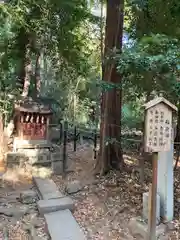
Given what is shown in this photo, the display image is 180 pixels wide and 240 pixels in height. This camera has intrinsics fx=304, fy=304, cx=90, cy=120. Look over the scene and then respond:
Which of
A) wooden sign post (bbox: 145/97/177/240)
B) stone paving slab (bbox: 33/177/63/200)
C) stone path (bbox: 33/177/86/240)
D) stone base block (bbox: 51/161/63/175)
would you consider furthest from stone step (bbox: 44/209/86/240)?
stone base block (bbox: 51/161/63/175)

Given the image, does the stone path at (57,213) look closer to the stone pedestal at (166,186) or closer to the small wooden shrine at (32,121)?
the stone pedestal at (166,186)

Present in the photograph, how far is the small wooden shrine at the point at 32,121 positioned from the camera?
7719 mm

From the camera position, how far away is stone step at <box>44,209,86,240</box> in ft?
12.1

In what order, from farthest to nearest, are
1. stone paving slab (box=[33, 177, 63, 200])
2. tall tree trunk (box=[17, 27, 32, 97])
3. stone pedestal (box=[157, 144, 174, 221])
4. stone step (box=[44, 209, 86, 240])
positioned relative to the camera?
tall tree trunk (box=[17, 27, 32, 97])
stone paving slab (box=[33, 177, 63, 200])
stone pedestal (box=[157, 144, 174, 221])
stone step (box=[44, 209, 86, 240])

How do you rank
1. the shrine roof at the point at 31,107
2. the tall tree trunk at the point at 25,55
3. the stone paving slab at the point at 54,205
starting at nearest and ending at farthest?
the stone paving slab at the point at 54,205 → the shrine roof at the point at 31,107 → the tall tree trunk at the point at 25,55

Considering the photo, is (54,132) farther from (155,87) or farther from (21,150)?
(155,87)

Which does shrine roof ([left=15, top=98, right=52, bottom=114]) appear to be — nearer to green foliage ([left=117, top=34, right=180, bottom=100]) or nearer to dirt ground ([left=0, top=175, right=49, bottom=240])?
dirt ground ([left=0, top=175, right=49, bottom=240])

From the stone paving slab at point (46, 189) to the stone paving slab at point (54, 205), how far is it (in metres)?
0.22

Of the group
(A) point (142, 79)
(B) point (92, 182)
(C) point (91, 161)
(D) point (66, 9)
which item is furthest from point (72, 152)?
(A) point (142, 79)

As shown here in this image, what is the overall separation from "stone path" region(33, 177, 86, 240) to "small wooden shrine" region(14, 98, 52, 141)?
2457mm

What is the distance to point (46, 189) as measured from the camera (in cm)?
532

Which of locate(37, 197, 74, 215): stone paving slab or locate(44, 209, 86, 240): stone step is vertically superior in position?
locate(37, 197, 74, 215): stone paving slab

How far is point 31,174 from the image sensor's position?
689 centimetres

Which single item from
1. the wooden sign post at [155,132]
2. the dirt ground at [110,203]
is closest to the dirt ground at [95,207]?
the dirt ground at [110,203]
